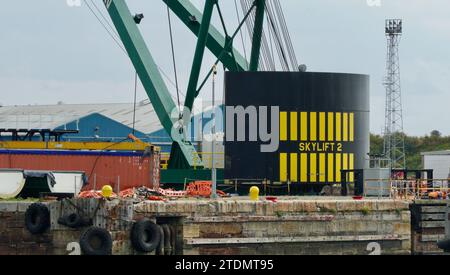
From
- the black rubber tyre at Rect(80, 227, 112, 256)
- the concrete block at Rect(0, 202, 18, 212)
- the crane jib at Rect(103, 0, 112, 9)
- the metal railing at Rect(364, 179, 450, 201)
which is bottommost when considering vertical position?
the black rubber tyre at Rect(80, 227, 112, 256)

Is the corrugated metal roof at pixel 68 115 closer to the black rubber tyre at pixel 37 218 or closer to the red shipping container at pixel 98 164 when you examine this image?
the red shipping container at pixel 98 164

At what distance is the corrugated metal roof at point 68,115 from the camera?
108m

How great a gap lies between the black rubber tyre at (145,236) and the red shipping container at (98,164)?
482 inches

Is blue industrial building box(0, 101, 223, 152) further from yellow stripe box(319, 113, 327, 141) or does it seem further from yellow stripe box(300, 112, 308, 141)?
yellow stripe box(300, 112, 308, 141)

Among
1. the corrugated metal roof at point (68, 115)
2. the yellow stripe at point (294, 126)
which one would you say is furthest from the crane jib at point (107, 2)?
the corrugated metal roof at point (68, 115)

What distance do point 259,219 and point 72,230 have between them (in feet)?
23.0

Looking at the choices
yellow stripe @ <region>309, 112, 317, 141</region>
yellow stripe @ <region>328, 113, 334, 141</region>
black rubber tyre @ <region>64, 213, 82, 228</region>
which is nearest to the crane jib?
yellow stripe @ <region>309, 112, 317, 141</region>

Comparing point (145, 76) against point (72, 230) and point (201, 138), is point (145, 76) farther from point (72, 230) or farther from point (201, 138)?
point (72, 230)

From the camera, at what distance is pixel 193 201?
50.0 m

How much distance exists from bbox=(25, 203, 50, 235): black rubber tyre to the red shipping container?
10.6m

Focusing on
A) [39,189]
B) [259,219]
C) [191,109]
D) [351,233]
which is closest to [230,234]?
[259,219]

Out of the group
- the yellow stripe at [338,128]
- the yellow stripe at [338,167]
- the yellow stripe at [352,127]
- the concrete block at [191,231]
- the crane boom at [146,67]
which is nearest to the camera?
the concrete block at [191,231]

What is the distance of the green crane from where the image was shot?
211 ft

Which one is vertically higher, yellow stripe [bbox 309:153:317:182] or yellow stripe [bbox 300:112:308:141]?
yellow stripe [bbox 300:112:308:141]
